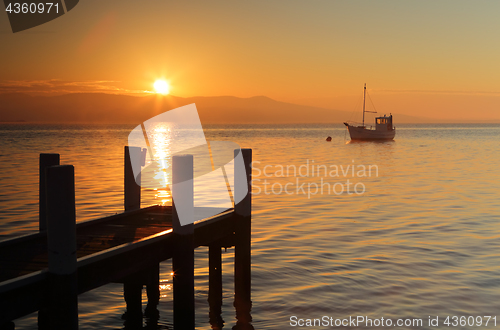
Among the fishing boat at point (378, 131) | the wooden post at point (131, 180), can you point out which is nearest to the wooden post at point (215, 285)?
the wooden post at point (131, 180)

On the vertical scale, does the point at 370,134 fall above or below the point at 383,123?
below

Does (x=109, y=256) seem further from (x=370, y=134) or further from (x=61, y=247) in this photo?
(x=370, y=134)

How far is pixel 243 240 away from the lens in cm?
789

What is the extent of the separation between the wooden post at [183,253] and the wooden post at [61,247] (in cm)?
170

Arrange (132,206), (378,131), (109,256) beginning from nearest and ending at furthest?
(109,256)
(132,206)
(378,131)

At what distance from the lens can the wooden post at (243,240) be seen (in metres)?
7.65

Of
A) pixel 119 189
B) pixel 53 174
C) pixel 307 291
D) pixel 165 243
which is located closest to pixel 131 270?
pixel 165 243

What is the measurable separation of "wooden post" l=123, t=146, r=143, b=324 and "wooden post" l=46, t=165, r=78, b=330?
8.21 feet

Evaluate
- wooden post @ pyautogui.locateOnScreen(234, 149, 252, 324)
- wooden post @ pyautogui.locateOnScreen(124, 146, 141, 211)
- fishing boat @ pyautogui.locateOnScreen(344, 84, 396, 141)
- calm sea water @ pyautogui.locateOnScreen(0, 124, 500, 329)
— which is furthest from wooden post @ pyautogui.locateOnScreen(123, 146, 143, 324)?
fishing boat @ pyautogui.locateOnScreen(344, 84, 396, 141)

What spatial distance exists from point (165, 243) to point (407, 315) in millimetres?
4657

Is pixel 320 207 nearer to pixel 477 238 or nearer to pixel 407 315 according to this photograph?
pixel 477 238

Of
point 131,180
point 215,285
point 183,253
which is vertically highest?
point 131,180

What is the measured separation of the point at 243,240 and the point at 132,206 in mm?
2232

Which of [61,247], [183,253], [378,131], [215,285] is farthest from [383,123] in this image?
[61,247]
